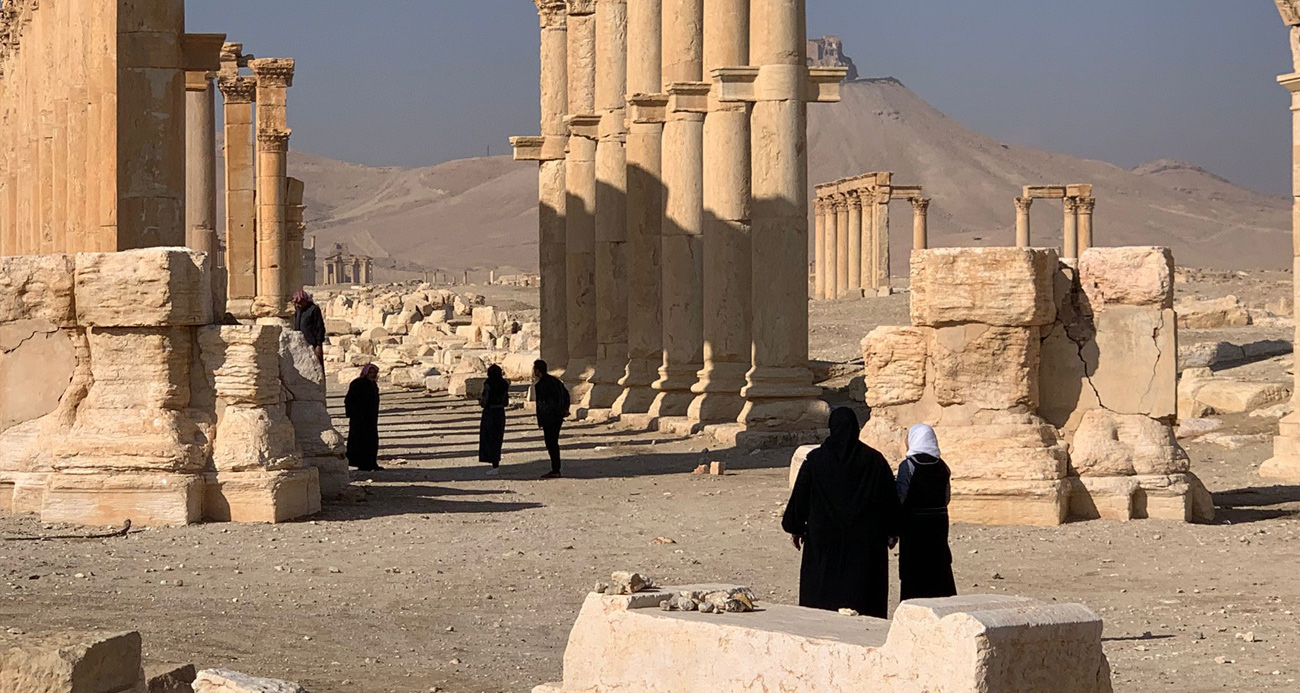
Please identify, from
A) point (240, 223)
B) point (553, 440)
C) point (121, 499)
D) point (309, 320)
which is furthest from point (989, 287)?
point (240, 223)

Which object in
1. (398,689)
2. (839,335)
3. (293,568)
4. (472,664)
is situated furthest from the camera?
(839,335)

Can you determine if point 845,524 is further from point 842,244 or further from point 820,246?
point 820,246

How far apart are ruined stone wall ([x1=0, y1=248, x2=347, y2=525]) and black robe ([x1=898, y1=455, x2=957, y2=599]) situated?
5946mm

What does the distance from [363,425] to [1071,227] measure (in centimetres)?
4256

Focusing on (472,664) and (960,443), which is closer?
(472,664)

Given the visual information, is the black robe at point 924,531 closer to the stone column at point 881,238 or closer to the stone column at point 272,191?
the stone column at point 272,191

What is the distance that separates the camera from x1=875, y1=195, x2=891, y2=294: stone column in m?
54.4

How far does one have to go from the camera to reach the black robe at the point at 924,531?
292 inches

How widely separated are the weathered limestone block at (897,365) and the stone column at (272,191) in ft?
66.5

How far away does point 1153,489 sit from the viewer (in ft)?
39.4

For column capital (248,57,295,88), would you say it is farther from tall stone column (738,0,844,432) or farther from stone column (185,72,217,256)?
tall stone column (738,0,844,432)

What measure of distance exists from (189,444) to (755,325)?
8357 mm

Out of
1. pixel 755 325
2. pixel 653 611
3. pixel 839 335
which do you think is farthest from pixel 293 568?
pixel 839 335

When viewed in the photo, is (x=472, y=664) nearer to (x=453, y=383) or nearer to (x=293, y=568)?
(x=293, y=568)
